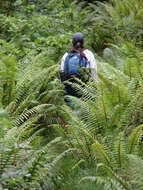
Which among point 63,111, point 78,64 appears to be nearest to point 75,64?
point 78,64

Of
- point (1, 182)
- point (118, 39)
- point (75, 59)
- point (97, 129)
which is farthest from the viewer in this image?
point (118, 39)

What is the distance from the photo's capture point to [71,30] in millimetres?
12289

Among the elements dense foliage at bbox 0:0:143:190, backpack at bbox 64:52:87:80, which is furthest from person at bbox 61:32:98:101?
dense foliage at bbox 0:0:143:190

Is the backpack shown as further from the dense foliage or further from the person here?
the dense foliage

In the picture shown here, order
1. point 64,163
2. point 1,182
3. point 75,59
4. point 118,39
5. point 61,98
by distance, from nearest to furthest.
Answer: point 1,182 < point 64,163 < point 75,59 < point 61,98 < point 118,39

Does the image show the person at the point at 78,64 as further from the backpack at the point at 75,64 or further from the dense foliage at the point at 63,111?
the dense foliage at the point at 63,111

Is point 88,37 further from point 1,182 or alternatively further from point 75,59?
point 1,182

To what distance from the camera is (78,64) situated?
7555mm

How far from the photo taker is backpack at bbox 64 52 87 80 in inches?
297

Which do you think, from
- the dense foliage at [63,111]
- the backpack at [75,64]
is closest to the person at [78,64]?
the backpack at [75,64]

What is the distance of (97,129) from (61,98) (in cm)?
139

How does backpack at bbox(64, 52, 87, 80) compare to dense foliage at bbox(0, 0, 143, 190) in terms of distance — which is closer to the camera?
dense foliage at bbox(0, 0, 143, 190)

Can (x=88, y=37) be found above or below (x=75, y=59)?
below

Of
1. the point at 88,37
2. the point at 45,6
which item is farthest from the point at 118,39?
the point at 45,6
